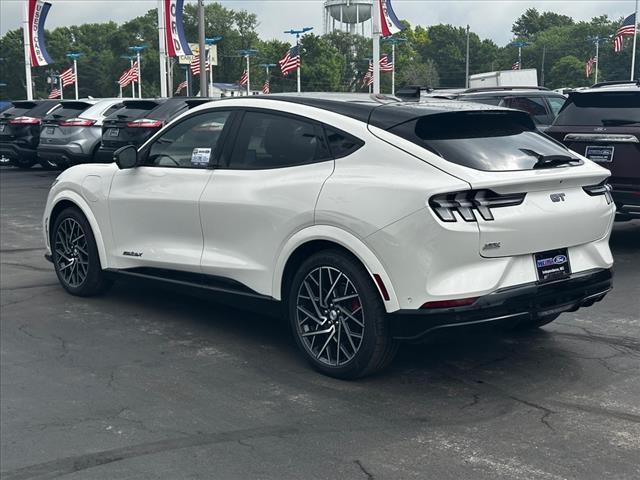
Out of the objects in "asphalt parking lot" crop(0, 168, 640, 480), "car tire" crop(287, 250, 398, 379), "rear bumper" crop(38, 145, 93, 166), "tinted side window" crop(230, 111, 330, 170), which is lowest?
"asphalt parking lot" crop(0, 168, 640, 480)

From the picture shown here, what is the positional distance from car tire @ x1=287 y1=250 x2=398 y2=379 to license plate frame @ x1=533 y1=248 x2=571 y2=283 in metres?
0.93

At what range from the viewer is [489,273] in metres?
4.81

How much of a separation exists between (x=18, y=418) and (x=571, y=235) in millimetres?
3340

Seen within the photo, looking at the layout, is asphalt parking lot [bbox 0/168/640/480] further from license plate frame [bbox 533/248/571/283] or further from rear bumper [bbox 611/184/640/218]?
rear bumper [bbox 611/184/640/218]

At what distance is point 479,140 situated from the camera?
17.3ft

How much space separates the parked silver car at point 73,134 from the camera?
733 inches

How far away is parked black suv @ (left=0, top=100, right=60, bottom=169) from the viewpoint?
20.8 m

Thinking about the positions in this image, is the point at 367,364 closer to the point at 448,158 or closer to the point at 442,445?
the point at 442,445

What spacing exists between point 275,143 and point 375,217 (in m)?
1.17

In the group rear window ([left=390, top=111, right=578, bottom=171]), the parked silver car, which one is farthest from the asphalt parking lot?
the parked silver car

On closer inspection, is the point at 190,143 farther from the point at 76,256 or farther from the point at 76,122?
the point at 76,122

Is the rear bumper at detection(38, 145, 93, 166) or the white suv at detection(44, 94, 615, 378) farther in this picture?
the rear bumper at detection(38, 145, 93, 166)

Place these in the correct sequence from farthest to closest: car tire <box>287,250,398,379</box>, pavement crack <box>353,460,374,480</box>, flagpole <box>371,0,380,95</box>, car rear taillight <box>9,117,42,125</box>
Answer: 1. flagpole <box>371,0,380,95</box>
2. car rear taillight <box>9,117,42,125</box>
3. car tire <box>287,250,398,379</box>
4. pavement crack <box>353,460,374,480</box>

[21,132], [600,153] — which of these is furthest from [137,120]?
[600,153]
